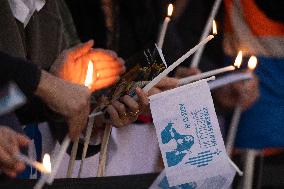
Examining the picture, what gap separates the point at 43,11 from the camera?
1806mm

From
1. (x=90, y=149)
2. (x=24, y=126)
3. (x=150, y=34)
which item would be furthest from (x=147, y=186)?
(x=150, y=34)

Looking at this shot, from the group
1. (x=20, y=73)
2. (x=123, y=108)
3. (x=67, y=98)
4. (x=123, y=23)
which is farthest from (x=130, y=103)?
(x=123, y=23)

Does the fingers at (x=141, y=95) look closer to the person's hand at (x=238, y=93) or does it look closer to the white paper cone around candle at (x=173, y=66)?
the white paper cone around candle at (x=173, y=66)

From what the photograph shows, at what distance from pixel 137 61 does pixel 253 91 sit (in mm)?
376

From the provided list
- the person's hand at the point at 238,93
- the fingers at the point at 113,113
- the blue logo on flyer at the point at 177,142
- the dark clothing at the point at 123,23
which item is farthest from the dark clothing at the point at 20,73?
the dark clothing at the point at 123,23

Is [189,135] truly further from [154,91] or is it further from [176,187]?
[154,91]

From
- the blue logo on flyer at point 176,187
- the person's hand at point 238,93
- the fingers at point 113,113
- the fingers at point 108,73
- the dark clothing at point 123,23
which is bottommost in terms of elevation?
the dark clothing at point 123,23

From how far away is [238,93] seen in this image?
159 centimetres

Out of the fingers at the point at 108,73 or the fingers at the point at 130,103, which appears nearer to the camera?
the fingers at the point at 130,103

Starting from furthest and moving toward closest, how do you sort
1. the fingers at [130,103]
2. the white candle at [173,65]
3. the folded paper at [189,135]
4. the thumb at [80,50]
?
the thumb at [80,50] < the fingers at [130,103] < the white candle at [173,65] < the folded paper at [189,135]

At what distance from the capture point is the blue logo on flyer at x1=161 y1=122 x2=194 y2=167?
1066mm

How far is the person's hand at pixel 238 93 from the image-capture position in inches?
63.6

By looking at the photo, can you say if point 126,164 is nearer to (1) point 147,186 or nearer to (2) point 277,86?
(2) point 277,86

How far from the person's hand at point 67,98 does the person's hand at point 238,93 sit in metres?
0.46
